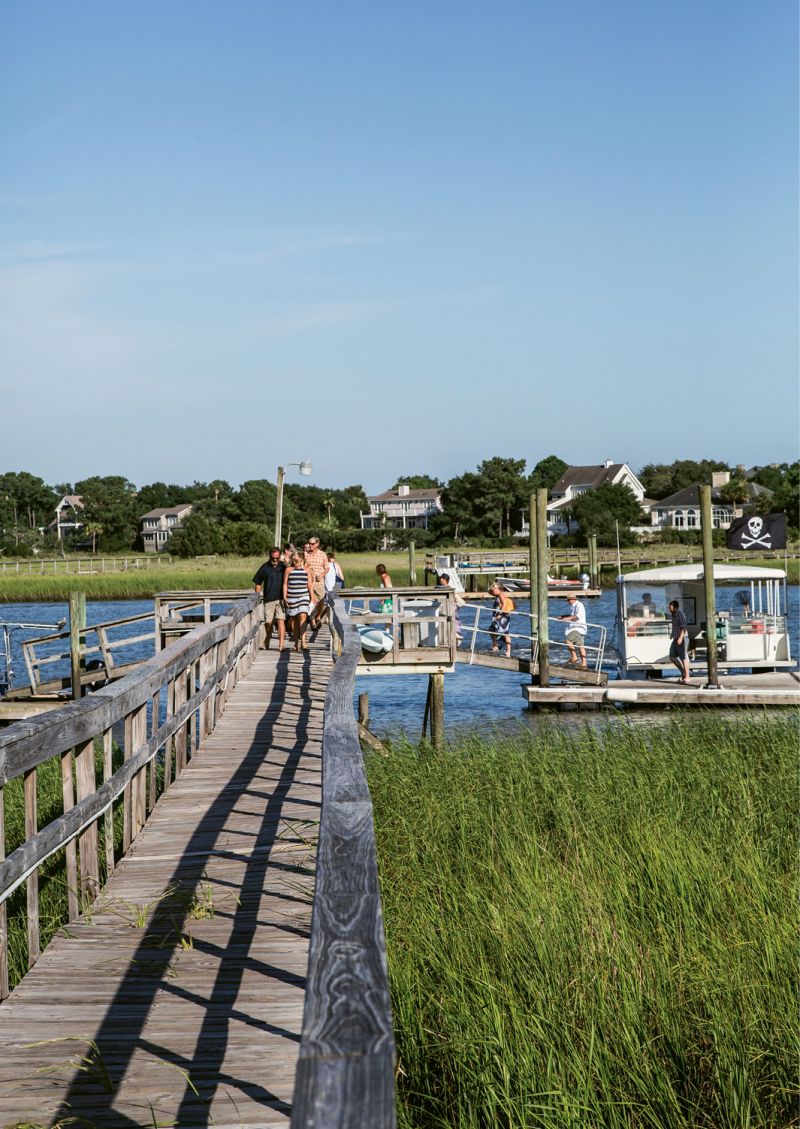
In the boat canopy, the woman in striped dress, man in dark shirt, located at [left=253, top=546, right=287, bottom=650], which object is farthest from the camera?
the boat canopy

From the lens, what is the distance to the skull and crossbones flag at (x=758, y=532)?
23625 millimetres

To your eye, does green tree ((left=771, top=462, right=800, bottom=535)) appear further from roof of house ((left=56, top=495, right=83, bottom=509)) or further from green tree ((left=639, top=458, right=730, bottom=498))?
roof of house ((left=56, top=495, right=83, bottom=509))

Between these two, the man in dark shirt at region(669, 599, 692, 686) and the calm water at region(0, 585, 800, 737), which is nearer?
the man in dark shirt at region(669, 599, 692, 686)

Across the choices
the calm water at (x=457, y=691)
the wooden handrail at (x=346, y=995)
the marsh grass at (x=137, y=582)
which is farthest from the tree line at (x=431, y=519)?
the wooden handrail at (x=346, y=995)

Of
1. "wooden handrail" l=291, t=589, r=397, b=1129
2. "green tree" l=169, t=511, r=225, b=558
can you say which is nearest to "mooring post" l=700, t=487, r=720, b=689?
"wooden handrail" l=291, t=589, r=397, b=1129

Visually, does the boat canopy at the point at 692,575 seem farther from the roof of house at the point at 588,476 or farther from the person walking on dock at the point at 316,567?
the roof of house at the point at 588,476

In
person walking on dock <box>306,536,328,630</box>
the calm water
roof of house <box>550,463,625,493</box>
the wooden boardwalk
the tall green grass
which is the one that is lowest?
the calm water

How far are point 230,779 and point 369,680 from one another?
23577 mm

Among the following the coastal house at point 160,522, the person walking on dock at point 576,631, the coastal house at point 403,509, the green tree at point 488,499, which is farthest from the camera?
the coastal house at point 403,509

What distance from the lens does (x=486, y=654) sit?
885 inches

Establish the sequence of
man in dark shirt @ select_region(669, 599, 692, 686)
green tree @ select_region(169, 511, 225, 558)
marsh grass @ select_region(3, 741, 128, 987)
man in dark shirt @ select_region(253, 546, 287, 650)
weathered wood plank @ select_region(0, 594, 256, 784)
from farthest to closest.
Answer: green tree @ select_region(169, 511, 225, 558) → man in dark shirt @ select_region(669, 599, 692, 686) → man in dark shirt @ select_region(253, 546, 287, 650) → marsh grass @ select_region(3, 741, 128, 987) → weathered wood plank @ select_region(0, 594, 256, 784)

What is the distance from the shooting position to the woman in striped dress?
1747 cm

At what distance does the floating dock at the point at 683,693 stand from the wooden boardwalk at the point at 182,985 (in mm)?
14301

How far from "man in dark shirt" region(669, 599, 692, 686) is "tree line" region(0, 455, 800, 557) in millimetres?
61364
